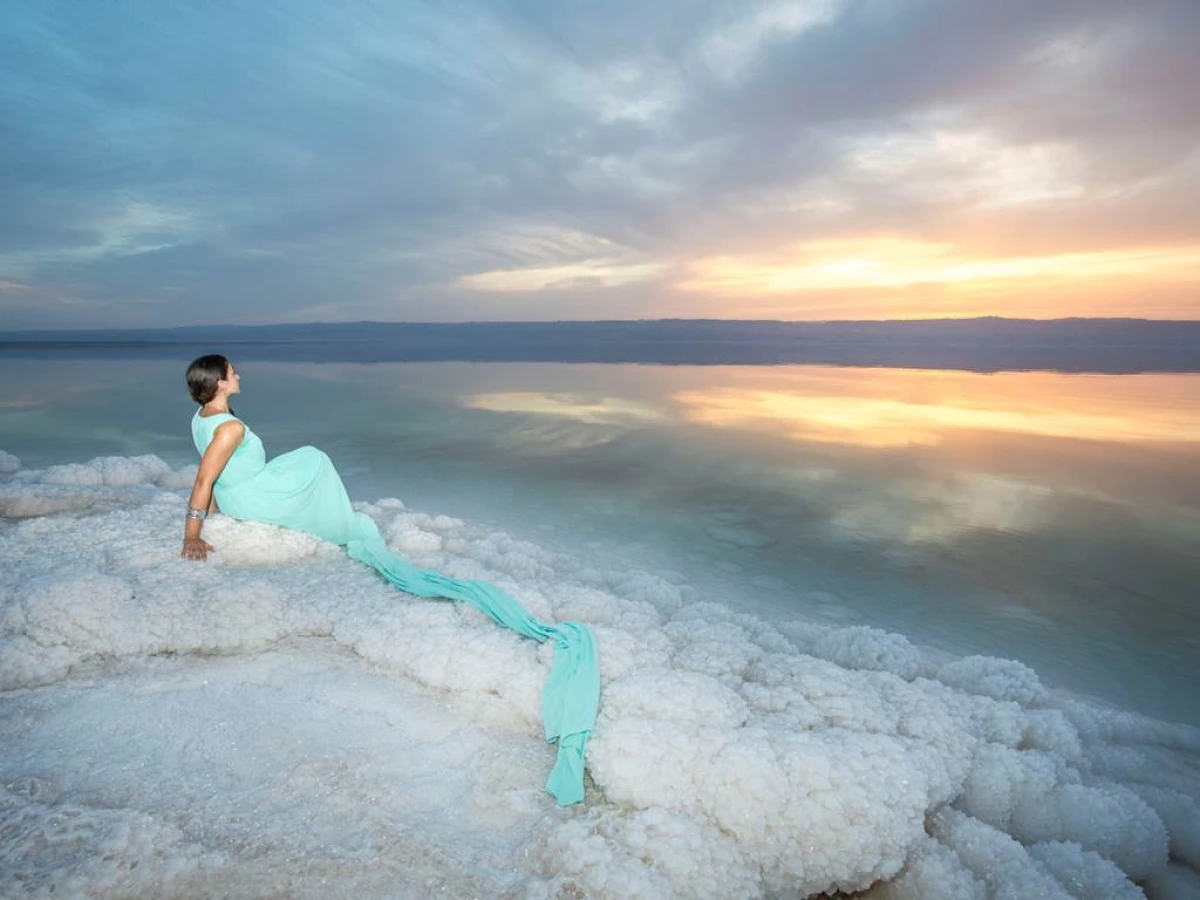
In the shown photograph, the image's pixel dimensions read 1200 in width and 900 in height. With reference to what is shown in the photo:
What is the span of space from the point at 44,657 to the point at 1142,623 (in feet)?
20.3

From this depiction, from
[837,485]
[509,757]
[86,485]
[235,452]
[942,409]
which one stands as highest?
[235,452]

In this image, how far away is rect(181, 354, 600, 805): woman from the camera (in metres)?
3.26

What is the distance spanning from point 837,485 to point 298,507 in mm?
5412

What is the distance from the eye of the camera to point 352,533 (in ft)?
14.5

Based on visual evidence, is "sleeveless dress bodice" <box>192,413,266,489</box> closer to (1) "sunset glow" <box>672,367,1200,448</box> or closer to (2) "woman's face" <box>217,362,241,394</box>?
(2) "woman's face" <box>217,362,241,394</box>

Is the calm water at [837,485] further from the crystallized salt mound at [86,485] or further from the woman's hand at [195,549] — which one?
the woman's hand at [195,549]

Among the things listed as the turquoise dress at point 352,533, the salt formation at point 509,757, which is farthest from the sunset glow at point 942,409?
the turquoise dress at point 352,533

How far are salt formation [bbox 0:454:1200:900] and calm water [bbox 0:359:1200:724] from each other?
110 centimetres

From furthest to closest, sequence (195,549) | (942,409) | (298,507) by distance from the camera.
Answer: (942,409), (298,507), (195,549)

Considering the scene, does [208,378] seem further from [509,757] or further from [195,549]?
[509,757]

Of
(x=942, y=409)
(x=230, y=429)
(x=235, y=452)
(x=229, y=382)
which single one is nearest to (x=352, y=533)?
(x=235, y=452)

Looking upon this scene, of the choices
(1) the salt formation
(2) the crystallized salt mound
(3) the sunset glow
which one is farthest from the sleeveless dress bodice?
(3) the sunset glow

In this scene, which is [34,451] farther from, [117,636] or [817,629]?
[817,629]

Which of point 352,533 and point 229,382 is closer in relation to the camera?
point 229,382
